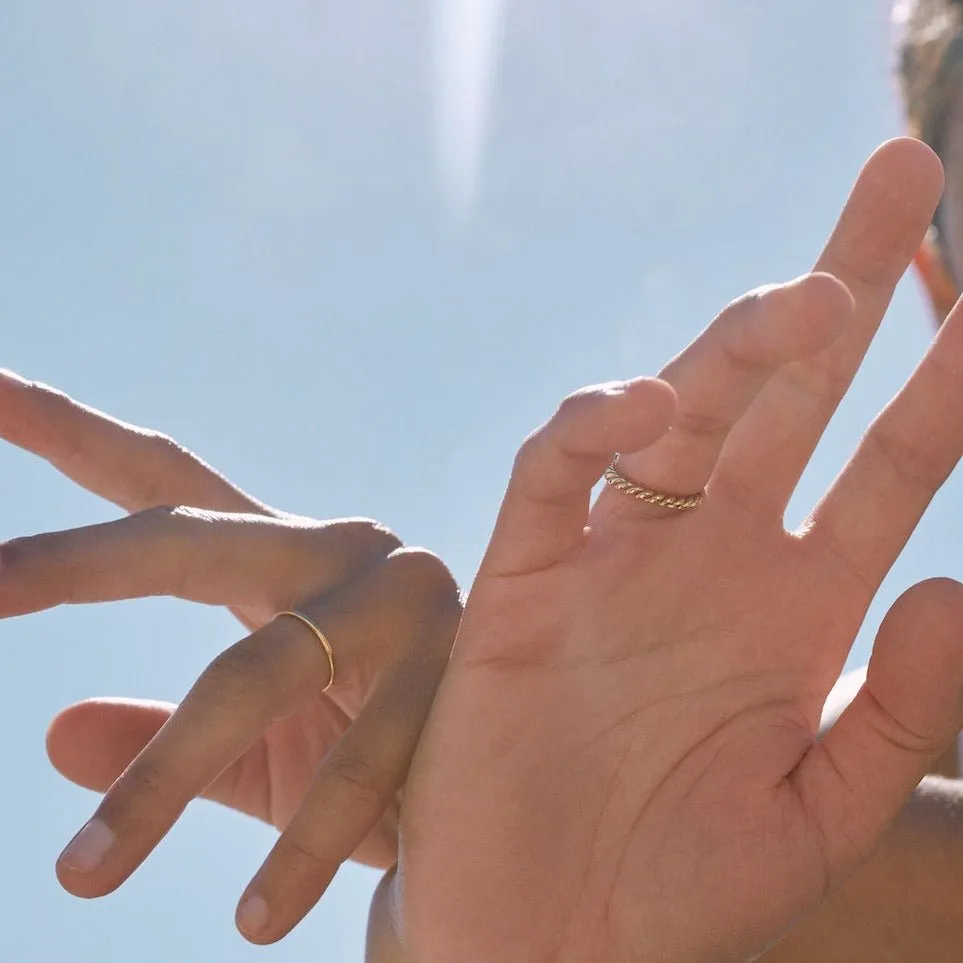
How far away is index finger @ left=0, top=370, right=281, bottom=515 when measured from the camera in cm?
166

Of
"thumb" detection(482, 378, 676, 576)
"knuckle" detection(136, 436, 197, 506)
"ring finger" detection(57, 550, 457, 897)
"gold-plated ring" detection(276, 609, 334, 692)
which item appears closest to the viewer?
"thumb" detection(482, 378, 676, 576)

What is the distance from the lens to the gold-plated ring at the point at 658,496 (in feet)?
4.68

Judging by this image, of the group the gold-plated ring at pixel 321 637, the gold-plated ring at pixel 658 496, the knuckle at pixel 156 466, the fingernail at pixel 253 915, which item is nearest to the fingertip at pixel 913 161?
the gold-plated ring at pixel 658 496

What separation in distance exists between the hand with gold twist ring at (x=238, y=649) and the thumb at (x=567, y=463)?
0.30 m

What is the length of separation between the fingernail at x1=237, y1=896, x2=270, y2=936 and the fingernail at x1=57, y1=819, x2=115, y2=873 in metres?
0.22

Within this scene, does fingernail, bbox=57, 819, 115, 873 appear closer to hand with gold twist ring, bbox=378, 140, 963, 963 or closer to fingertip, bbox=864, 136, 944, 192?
hand with gold twist ring, bbox=378, 140, 963, 963

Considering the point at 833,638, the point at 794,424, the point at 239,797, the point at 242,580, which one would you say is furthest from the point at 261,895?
the point at 794,424

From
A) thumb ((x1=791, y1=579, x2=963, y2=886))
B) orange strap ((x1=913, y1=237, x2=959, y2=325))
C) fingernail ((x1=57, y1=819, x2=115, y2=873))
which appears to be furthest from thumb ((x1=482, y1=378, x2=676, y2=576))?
orange strap ((x1=913, y1=237, x2=959, y2=325))

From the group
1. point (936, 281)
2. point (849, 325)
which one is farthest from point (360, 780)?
point (936, 281)

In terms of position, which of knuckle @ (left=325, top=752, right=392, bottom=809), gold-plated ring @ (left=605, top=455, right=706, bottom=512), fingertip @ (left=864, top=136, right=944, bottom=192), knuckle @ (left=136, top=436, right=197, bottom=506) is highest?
fingertip @ (left=864, top=136, right=944, bottom=192)

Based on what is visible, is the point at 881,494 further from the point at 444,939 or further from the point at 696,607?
the point at 444,939

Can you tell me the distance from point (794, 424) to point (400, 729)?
83 cm

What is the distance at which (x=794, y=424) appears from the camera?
5.02ft

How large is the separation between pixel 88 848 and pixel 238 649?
1.11ft
